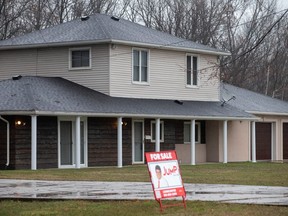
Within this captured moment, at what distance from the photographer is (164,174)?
56.9ft

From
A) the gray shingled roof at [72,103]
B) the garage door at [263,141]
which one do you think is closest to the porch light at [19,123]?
the gray shingled roof at [72,103]

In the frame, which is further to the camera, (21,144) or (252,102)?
(252,102)

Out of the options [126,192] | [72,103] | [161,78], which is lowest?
[126,192]

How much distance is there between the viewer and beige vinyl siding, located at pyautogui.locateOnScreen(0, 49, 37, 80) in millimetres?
42031

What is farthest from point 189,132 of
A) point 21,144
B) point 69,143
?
point 21,144

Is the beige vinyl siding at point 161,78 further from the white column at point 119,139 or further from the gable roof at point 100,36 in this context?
the white column at point 119,139

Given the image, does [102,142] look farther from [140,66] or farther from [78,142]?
[140,66]

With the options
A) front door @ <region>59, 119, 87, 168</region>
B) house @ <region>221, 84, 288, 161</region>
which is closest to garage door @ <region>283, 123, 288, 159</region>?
house @ <region>221, 84, 288, 161</region>

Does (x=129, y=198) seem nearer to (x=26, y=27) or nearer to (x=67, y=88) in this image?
(x=67, y=88)

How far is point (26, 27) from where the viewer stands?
56.6m

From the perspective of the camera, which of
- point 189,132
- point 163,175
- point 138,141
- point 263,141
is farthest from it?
A: point 263,141

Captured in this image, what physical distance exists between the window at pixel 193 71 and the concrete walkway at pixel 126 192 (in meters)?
19.7

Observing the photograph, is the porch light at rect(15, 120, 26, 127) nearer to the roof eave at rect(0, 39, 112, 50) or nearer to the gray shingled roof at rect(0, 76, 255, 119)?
the gray shingled roof at rect(0, 76, 255, 119)

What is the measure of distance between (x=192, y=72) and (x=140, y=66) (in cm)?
390
